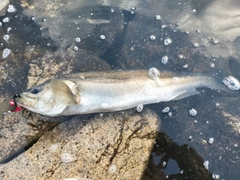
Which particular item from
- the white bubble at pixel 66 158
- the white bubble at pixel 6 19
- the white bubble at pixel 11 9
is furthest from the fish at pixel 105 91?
the white bubble at pixel 11 9

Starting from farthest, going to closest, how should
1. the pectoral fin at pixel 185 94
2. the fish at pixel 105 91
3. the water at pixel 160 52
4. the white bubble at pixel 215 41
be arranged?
the white bubble at pixel 215 41, the pectoral fin at pixel 185 94, the water at pixel 160 52, the fish at pixel 105 91

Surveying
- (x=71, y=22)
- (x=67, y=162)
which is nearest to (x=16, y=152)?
Answer: (x=67, y=162)

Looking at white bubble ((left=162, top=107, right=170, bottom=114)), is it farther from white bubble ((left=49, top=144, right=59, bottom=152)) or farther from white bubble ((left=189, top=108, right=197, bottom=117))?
white bubble ((left=49, top=144, right=59, bottom=152))

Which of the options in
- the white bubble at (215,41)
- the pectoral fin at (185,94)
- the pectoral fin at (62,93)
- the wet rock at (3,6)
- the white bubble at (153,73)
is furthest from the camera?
the wet rock at (3,6)

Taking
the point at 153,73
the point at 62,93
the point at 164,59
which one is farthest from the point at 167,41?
the point at 62,93

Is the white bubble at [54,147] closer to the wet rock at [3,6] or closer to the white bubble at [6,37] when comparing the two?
the white bubble at [6,37]

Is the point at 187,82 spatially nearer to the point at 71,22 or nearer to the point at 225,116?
the point at 225,116
